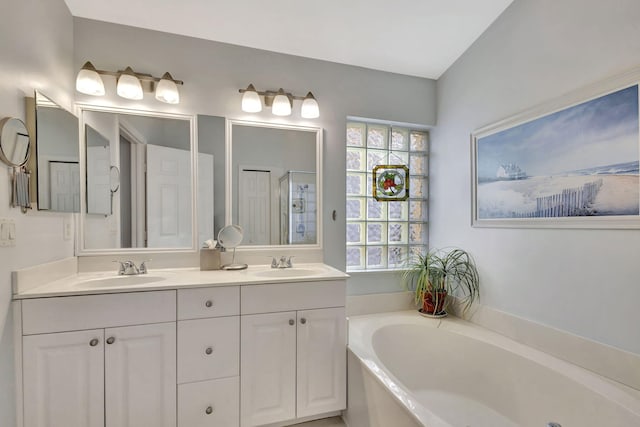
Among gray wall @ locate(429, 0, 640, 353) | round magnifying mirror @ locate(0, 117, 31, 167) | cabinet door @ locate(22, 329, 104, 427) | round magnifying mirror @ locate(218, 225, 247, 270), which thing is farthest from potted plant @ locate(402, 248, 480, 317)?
round magnifying mirror @ locate(0, 117, 31, 167)

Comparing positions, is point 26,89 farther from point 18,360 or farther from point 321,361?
point 321,361

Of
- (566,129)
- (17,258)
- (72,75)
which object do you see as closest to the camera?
(17,258)

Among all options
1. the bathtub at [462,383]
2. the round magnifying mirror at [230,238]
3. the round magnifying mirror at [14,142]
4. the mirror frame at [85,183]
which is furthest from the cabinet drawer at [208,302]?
the round magnifying mirror at [14,142]

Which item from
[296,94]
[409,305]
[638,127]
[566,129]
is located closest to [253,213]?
[296,94]

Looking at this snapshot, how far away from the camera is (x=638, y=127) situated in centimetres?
129

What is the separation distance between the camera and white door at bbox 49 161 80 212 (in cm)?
151

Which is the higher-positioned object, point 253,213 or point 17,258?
point 253,213

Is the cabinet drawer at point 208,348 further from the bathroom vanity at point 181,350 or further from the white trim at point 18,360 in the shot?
the white trim at point 18,360

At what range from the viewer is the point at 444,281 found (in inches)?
92.7

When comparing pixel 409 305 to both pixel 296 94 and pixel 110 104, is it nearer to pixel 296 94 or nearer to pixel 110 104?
pixel 296 94

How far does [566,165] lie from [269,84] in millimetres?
1903

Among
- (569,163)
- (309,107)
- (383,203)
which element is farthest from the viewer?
(383,203)

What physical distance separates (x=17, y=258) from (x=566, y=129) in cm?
273

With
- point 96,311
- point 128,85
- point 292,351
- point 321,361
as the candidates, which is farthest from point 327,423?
point 128,85
